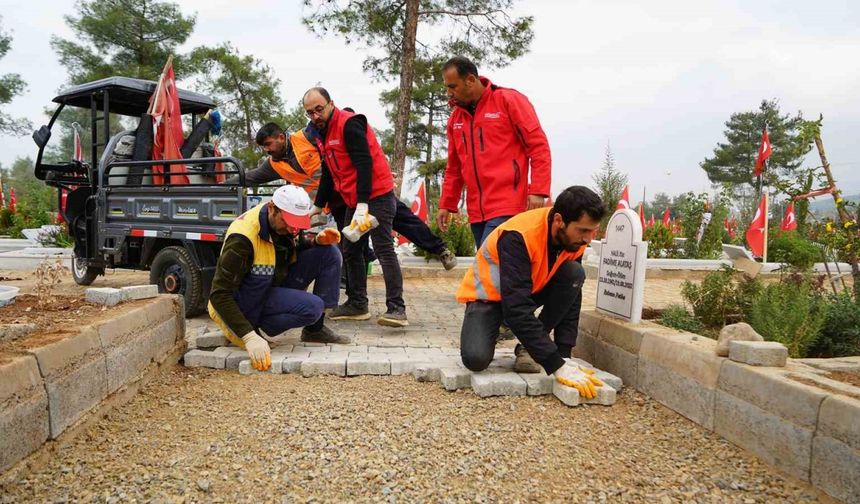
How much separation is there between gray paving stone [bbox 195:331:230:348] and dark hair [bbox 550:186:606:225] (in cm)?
249

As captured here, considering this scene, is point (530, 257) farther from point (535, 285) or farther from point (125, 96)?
point (125, 96)

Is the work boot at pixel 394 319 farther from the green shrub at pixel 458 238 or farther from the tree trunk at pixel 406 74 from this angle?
the tree trunk at pixel 406 74

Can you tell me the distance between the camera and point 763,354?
2.54 meters

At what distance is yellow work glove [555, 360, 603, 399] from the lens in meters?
3.06

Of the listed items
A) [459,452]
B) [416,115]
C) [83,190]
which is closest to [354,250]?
[459,452]

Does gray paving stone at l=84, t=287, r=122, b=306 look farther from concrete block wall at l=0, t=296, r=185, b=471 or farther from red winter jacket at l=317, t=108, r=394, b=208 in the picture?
red winter jacket at l=317, t=108, r=394, b=208

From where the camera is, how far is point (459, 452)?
2.53m

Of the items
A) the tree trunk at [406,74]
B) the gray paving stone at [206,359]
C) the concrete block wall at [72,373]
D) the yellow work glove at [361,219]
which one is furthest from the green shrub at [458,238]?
the concrete block wall at [72,373]

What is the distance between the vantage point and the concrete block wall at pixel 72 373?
211cm

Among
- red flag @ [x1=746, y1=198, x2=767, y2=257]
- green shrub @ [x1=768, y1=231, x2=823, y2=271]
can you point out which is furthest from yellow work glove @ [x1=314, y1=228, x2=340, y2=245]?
red flag @ [x1=746, y1=198, x2=767, y2=257]

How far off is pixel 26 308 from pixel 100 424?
115 centimetres

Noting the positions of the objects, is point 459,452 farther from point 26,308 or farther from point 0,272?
point 0,272

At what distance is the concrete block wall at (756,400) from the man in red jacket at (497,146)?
111cm

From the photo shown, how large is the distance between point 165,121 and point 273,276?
3.51m
